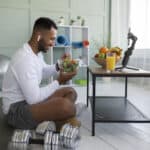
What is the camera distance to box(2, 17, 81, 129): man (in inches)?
73.7

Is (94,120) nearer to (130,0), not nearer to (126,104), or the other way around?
(126,104)

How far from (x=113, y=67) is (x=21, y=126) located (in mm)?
999

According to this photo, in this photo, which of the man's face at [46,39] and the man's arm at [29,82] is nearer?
the man's arm at [29,82]

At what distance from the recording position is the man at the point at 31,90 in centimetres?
187

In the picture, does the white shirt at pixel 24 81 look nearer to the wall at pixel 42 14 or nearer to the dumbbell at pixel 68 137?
the dumbbell at pixel 68 137

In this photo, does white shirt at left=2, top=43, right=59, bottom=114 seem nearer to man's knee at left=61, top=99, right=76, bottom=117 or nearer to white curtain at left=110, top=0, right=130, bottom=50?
man's knee at left=61, top=99, right=76, bottom=117

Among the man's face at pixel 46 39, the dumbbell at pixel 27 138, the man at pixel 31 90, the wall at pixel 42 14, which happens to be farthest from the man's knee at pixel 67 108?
the wall at pixel 42 14

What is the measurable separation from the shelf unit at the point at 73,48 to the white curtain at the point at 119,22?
575mm

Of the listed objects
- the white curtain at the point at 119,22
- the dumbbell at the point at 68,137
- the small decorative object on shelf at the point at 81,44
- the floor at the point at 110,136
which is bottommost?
the floor at the point at 110,136

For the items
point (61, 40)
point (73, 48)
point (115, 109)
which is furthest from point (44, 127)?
point (73, 48)

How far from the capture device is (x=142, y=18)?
4.67 meters

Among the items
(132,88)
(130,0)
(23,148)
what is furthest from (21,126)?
(130,0)

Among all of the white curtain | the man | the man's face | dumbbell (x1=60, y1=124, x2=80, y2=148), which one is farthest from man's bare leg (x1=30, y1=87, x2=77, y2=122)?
the white curtain

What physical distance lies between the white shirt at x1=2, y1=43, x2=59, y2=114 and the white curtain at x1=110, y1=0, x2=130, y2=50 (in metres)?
3.28
